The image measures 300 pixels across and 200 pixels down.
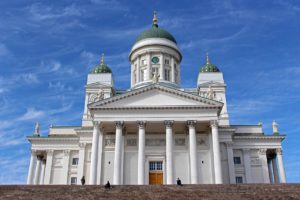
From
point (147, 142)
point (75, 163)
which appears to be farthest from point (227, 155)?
point (75, 163)

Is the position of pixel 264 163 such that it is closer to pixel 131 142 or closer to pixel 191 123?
pixel 191 123

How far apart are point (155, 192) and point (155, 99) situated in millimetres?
13560

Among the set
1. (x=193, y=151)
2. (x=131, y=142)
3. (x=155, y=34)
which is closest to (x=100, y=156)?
(x=131, y=142)

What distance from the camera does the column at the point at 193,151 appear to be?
30.9m

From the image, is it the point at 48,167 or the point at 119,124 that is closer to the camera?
the point at 119,124

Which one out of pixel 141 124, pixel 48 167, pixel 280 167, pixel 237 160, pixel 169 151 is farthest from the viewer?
pixel 48 167

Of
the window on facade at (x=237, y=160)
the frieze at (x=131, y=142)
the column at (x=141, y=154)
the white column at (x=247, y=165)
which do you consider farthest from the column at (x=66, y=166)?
the white column at (x=247, y=165)

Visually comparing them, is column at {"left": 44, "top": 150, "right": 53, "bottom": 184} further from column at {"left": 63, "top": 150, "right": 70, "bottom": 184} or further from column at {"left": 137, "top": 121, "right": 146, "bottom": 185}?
column at {"left": 137, "top": 121, "right": 146, "bottom": 185}

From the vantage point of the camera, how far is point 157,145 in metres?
35.0

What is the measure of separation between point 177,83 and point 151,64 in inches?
169

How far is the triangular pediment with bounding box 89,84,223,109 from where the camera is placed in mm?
33375

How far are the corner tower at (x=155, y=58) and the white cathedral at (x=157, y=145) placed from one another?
5250 mm

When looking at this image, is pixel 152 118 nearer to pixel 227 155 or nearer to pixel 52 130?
pixel 227 155

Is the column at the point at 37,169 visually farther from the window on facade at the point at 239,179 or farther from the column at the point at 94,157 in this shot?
the window on facade at the point at 239,179
